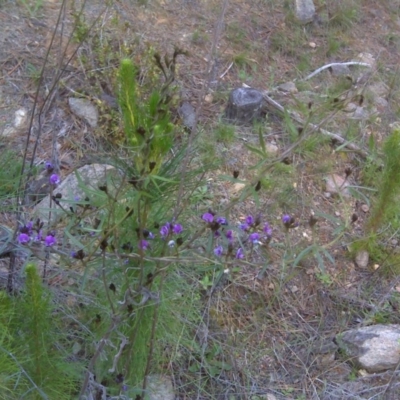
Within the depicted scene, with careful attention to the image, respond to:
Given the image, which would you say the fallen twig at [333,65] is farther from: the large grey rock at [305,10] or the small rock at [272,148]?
the small rock at [272,148]

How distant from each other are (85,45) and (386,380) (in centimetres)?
224

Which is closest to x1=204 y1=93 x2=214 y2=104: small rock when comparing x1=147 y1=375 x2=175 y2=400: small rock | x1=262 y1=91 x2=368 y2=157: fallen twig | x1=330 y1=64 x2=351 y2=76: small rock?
x1=262 y1=91 x2=368 y2=157: fallen twig

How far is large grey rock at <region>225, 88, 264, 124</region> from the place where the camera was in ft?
11.3

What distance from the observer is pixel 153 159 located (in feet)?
4.77

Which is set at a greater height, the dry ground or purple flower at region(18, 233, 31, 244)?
purple flower at region(18, 233, 31, 244)

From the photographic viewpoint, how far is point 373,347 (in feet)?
8.37

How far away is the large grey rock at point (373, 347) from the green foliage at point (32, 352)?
1232 mm

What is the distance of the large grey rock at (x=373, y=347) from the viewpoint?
2.54m

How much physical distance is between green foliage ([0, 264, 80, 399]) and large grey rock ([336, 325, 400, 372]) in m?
1.23

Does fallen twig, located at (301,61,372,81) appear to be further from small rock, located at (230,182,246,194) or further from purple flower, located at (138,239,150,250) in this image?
purple flower, located at (138,239,150,250)

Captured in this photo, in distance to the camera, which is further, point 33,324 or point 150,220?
point 150,220

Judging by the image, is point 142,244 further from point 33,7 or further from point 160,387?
point 33,7

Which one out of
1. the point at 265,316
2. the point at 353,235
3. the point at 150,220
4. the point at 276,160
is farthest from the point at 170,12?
the point at 276,160

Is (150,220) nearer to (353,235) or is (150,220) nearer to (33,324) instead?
(33,324)
